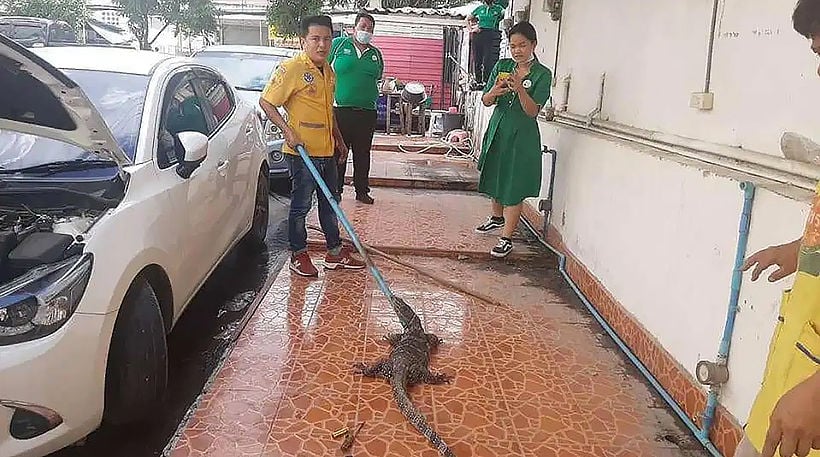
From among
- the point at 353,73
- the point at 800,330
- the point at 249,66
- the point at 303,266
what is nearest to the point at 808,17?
the point at 800,330

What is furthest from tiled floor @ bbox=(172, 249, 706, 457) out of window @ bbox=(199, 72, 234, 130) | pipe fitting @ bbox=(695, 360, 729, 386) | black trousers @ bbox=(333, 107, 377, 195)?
black trousers @ bbox=(333, 107, 377, 195)

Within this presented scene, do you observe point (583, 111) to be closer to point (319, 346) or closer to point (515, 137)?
point (515, 137)

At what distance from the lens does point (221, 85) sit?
4.53 metres

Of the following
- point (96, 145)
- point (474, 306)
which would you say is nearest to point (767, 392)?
point (96, 145)

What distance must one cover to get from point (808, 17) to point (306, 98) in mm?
3227

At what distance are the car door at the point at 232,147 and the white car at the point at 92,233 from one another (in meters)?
0.26

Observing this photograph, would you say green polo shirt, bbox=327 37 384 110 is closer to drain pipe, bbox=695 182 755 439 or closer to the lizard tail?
the lizard tail

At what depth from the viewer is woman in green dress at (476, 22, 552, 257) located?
4.67 metres

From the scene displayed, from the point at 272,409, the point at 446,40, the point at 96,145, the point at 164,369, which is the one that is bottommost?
the point at 272,409

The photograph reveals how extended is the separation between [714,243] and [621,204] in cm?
111

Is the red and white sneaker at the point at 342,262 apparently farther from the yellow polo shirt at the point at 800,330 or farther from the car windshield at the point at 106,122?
the yellow polo shirt at the point at 800,330

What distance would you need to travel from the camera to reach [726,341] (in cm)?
257

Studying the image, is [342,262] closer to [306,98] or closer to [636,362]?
[306,98]

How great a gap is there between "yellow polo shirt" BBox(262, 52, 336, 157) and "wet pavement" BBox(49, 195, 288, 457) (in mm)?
951
